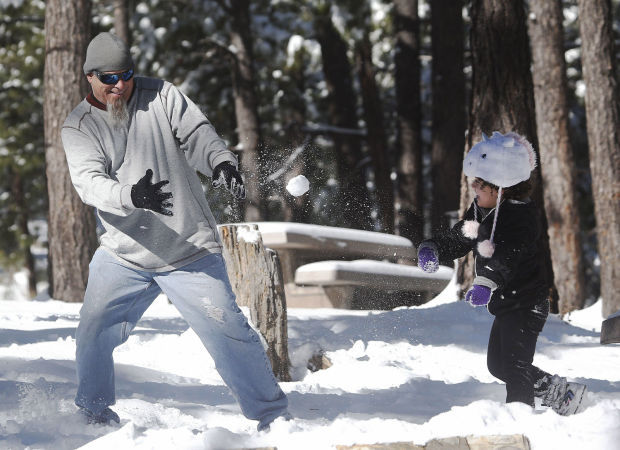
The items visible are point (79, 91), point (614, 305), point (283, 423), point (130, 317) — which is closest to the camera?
point (283, 423)

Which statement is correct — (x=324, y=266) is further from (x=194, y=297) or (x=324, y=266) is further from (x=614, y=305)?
(x=194, y=297)

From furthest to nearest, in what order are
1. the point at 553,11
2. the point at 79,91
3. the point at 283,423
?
1. the point at 553,11
2. the point at 79,91
3. the point at 283,423

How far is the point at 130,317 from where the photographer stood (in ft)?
14.9

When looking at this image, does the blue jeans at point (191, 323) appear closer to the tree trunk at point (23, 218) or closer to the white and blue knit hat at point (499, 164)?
the white and blue knit hat at point (499, 164)

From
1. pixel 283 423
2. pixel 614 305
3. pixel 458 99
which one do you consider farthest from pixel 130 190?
pixel 458 99

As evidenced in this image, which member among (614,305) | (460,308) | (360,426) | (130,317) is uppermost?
(130,317)

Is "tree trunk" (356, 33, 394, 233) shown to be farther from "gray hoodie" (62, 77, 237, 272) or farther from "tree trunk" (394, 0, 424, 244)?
"gray hoodie" (62, 77, 237, 272)

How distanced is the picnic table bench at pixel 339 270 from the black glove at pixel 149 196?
6.60 meters

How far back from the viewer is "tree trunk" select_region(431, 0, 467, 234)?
48.9 feet

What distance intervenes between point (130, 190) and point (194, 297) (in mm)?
631

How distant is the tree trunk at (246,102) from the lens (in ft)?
52.1

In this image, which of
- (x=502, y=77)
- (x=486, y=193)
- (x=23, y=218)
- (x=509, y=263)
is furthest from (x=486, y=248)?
(x=23, y=218)

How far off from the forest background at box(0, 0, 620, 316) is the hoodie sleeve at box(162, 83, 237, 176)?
205 inches

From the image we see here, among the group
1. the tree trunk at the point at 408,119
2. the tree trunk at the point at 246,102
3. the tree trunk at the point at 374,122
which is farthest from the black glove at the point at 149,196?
the tree trunk at the point at 374,122
